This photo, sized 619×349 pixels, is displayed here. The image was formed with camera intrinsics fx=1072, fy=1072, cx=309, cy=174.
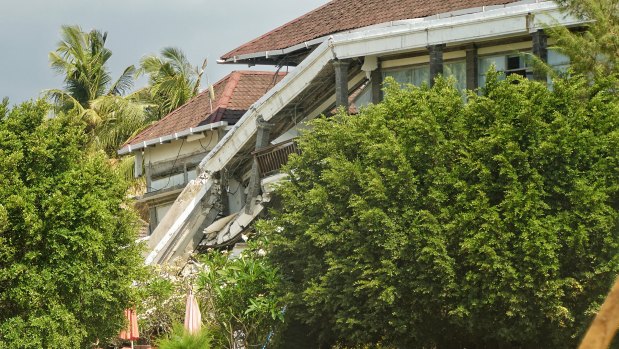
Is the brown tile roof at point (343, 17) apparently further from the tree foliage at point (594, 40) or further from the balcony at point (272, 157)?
the tree foliage at point (594, 40)

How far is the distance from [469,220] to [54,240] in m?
8.23

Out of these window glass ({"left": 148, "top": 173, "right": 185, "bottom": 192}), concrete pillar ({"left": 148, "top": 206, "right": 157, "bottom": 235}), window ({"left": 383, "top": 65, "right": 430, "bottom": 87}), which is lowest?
concrete pillar ({"left": 148, "top": 206, "right": 157, "bottom": 235})

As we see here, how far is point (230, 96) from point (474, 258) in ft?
56.6

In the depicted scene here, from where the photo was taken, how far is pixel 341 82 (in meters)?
26.2

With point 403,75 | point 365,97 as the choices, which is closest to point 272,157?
point 365,97

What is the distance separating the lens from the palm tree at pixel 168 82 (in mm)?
44031

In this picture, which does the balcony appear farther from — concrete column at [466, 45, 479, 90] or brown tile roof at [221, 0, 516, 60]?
concrete column at [466, 45, 479, 90]

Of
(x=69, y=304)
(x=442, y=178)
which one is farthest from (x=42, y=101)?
(x=442, y=178)

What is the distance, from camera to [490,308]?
1838 centimetres

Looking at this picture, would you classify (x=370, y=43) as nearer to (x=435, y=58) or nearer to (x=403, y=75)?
(x=403, y=75)

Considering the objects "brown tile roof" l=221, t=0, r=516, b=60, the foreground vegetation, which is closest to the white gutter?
"brown tile roof" l=221, t=0, r=516, b=60

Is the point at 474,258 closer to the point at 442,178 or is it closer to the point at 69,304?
the point at 442,178

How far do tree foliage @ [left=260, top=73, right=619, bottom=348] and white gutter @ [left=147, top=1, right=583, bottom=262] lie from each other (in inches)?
123

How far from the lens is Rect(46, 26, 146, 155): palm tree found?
44531 mm
